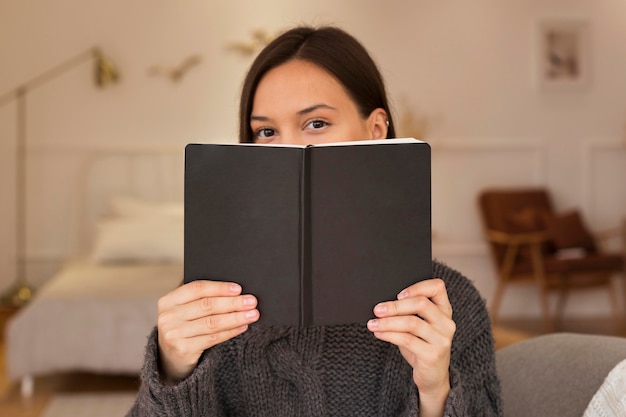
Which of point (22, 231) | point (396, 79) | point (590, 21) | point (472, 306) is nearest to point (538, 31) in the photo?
point (590, 21)

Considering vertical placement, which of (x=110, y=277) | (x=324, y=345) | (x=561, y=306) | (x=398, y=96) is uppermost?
(x=398, y=96)

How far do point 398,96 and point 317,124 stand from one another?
163 inches

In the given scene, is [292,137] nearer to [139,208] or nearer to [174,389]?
[174,389]

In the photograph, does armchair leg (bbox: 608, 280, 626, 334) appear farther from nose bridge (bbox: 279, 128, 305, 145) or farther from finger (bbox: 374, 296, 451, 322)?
finger (bbox: 374, 296, 451, 322)

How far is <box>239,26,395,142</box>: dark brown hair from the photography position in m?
1.53

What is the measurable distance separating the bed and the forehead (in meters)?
2.44

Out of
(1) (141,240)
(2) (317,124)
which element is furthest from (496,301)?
(2) (317,124)

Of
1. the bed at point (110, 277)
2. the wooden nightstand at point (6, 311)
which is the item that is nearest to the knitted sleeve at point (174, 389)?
the bed at point (110, 277)

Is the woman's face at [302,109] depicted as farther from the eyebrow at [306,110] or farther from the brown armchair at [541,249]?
the brown armchair at [541,249]

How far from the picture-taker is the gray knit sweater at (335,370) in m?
1.40

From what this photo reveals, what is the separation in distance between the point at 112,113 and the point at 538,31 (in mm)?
2757

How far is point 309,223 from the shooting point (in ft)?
3.81

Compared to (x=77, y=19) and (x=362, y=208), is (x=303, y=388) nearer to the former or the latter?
(x=362, y=208)

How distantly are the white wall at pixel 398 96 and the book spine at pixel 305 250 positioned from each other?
420cm
